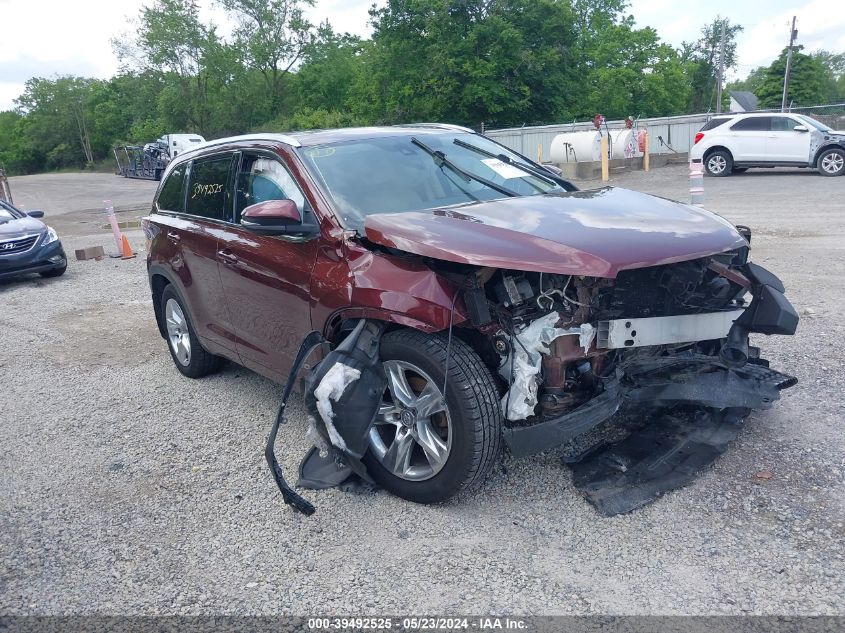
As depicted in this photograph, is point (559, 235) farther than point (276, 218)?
No

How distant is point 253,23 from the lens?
54.4 meters

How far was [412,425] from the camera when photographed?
345 cm

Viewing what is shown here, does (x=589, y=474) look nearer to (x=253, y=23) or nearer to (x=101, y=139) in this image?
(x=253, y=23)

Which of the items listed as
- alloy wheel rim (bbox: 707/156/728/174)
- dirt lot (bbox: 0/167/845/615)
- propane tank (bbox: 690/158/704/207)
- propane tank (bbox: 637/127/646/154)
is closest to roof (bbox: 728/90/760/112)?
propane tank (bbox: 637/127/646/154)

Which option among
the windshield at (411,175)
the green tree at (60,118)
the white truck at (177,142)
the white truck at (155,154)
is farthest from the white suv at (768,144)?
the green tree at (60,118)

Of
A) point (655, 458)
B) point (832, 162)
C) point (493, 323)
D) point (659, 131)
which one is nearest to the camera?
point (493, 323)

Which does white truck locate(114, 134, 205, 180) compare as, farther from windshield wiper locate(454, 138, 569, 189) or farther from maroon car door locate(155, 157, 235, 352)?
windshield wiper locate(454, 138, 569, 189)

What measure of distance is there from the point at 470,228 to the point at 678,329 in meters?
1.13

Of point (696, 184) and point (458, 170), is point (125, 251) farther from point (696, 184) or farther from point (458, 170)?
point (458, 170)

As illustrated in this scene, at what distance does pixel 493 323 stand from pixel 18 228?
10267 mm

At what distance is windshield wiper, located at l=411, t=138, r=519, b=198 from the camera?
4.33 meters

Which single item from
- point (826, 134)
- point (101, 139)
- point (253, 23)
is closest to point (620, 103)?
point (253, 23)

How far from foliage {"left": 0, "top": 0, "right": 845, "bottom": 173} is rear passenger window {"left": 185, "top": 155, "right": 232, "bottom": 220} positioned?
35.8 meters

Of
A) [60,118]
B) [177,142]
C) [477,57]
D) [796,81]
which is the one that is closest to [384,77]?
[477,57]
